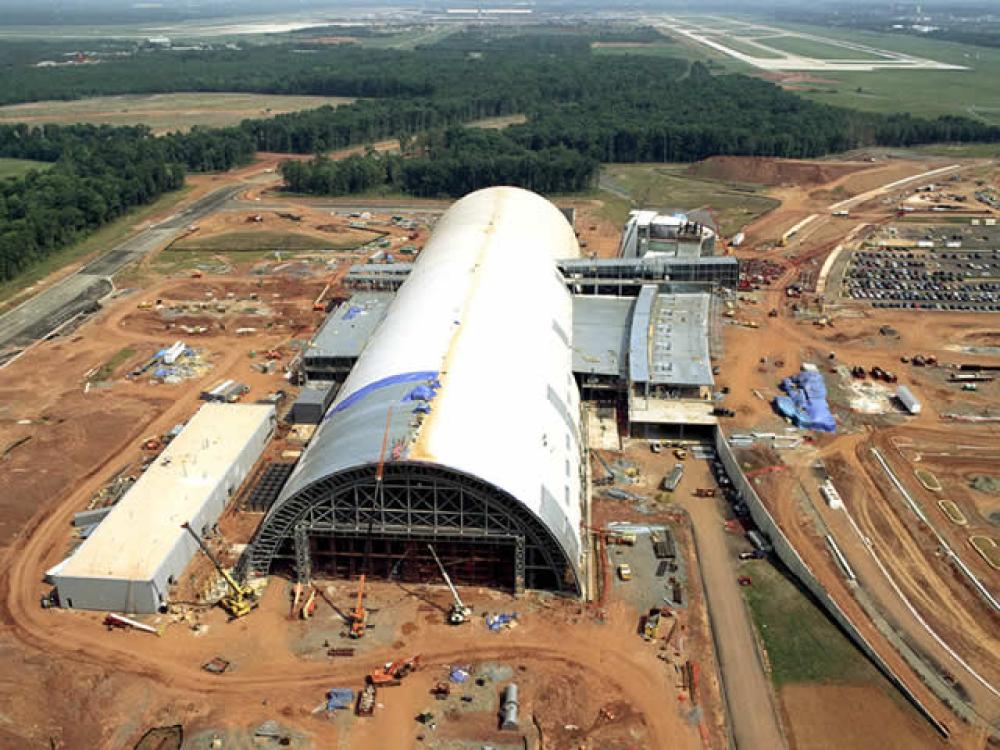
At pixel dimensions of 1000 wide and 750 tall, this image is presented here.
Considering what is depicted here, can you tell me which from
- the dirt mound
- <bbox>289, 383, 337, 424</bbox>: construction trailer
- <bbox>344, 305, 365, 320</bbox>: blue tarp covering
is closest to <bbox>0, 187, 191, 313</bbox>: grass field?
<bbox>344, 305, 365, 320</bbox>: blue tarp covering

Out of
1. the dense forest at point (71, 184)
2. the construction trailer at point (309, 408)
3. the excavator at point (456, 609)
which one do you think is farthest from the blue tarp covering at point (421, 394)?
the dense forest at point (71, 184)

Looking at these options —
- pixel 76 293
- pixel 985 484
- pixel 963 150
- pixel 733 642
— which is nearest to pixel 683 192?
pixel 963 150

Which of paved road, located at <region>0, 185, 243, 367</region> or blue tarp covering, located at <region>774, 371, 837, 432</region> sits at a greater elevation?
paved road, located at <region>0, 185, 243, 367</region>

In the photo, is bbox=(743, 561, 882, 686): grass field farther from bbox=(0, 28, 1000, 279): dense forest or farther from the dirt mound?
the dirt mound

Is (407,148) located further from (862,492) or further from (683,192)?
(862,492)

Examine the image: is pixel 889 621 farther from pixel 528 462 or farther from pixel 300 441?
pixel 300 441

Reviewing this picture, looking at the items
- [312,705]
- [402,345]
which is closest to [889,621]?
[312,705]
